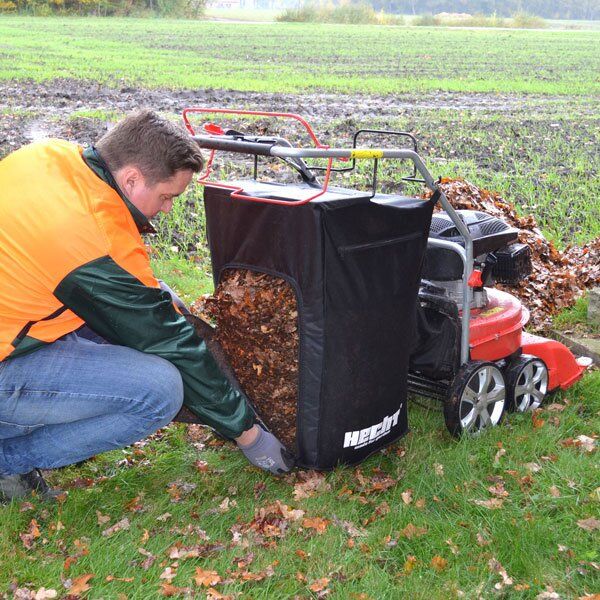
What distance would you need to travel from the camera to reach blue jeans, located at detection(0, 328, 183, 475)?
2.75 meters

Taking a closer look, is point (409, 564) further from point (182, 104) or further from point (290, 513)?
point (182, 104)

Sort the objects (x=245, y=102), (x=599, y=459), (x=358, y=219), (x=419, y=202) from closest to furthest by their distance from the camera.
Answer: (x=358, y=219) → (x=419, y=202) → (x=599, y=459) → (x=245, y=102)

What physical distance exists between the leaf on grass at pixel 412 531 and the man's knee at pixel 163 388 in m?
0.91

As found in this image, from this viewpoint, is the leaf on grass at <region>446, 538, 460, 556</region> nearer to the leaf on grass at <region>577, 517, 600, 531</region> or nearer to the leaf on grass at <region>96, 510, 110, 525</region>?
the leaf on grass at <region>577, 517, 600, 531</region>

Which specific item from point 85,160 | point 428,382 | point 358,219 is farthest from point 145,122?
point 428,382

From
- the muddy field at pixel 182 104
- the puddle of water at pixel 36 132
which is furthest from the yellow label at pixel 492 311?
the puddle of water at pixel 36 132

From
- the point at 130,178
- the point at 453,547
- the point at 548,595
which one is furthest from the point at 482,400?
the point at 130,178

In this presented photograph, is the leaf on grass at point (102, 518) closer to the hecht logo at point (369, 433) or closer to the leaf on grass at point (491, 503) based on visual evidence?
the hecht logo at point (369, 433)

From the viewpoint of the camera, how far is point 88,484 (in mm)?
3209

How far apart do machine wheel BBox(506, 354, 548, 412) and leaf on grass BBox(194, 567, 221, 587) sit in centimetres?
174

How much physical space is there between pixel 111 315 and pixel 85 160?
1.71ft

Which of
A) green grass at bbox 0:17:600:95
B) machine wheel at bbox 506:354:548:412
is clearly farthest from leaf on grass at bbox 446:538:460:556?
green grass at bbox 0:17:600:95

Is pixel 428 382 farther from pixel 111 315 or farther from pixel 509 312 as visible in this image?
pixel 111 315

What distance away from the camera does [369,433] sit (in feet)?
10.4
